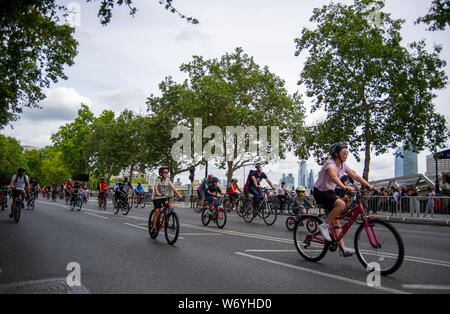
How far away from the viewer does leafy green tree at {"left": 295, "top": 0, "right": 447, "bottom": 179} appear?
21.4m

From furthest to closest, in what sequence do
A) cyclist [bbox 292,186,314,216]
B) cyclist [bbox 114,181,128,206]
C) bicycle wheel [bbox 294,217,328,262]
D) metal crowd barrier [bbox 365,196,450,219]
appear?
cyclist [bbox 114,181,128,206] → metal crowd barrier [bbox 365,196,450,219] → cyclist [bbox 292,186,314,216] → bicycle wheel [bbox 294,217,328,262]

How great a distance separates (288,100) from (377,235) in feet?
96.3

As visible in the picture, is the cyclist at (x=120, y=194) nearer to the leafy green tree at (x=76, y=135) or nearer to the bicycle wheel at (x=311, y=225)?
the bicycle wheel at (x=311, y=225)

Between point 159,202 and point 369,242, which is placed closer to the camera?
point 369,242

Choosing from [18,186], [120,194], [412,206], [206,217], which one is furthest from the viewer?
[120,194]

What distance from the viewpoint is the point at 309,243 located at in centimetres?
547

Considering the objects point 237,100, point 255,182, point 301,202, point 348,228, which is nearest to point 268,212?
point 255,182

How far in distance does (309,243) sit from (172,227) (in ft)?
10.2

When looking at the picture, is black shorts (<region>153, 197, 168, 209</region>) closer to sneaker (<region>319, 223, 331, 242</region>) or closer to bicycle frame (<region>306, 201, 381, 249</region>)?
bicycle frame (<region>306, 201, 381, 249</region>)

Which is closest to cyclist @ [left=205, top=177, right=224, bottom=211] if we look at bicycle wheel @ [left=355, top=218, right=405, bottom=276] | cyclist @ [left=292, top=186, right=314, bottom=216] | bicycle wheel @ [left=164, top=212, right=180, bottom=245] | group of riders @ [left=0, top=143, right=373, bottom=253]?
group of riders @ [left=0, top=143, right=373, bottom=253]

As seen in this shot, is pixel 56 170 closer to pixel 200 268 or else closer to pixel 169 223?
pixel 169 223

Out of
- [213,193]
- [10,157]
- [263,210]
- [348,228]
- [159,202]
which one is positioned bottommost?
[263,210]

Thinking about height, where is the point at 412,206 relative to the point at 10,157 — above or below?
below

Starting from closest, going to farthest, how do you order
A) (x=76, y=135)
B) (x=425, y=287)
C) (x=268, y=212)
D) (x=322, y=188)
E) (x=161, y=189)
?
(x=425, y=287)
(x=322, y=188)
(x=161, y=189)
(x=268, y=212)
(x=76, y=135)
